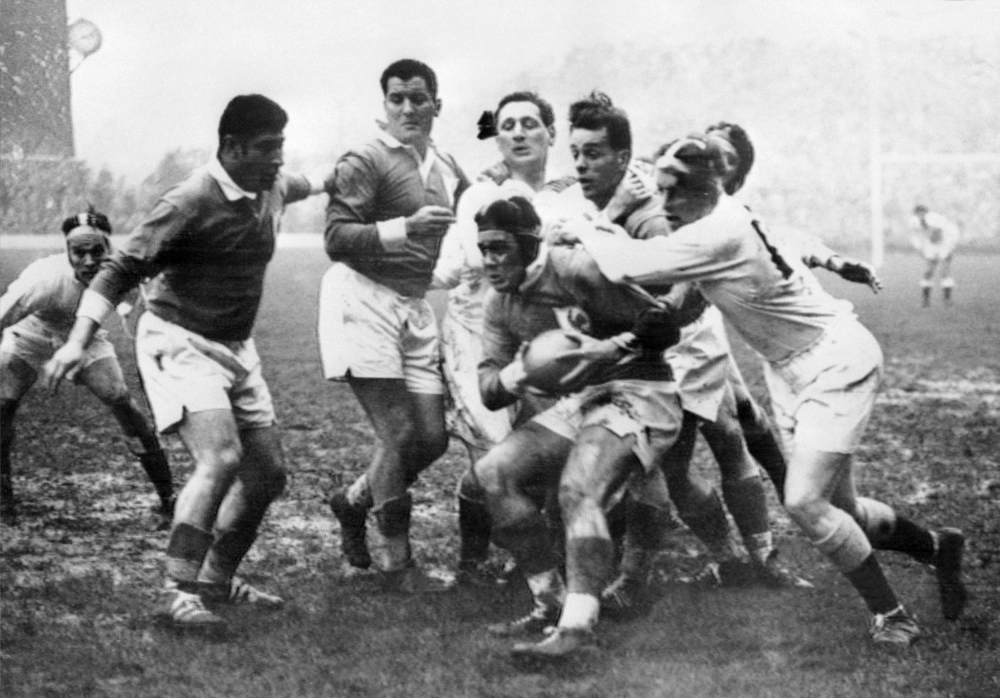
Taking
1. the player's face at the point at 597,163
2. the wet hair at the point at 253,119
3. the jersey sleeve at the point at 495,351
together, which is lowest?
the jersey sleeve at the point at 495,351

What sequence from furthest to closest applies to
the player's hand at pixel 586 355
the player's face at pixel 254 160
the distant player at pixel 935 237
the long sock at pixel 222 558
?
the distant player at pixel 935 237 < the long sock at pixel 222 558 < the player's face at pixel 254 160 < the player's hand at pixel 586 355

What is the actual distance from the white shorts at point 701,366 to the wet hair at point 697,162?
20.7 inches

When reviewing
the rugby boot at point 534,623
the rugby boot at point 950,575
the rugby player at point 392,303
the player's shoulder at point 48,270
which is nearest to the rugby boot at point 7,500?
the player's shoulder at point 48,270

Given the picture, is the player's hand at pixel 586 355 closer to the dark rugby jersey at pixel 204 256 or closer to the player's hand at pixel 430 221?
the player's hand at pixel 430 221

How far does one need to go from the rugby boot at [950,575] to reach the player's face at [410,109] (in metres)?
2.01

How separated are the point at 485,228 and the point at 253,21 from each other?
119cm

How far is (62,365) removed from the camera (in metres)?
3.63

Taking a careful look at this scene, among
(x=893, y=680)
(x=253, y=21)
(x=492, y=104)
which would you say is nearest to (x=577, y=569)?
(x=893, y=680)

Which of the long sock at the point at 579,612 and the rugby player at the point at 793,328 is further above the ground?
the rugby player at the point at 793,328

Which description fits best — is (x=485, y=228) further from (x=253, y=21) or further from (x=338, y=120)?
(x=253, y=21)

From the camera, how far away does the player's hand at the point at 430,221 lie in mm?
4023

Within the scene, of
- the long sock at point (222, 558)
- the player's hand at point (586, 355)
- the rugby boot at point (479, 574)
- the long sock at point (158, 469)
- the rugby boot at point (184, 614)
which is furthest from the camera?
the long sock at point (158, 469)

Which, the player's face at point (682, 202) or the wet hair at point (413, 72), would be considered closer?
the player's face at point (682, 202)

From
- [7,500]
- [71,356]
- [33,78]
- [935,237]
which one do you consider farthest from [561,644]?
[33,78]
